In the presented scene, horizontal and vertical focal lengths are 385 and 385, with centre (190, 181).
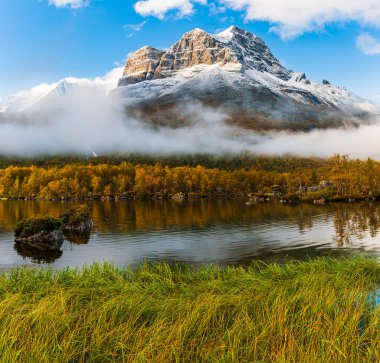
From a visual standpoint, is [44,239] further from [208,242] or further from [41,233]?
[208,242]

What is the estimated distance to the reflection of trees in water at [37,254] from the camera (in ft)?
138

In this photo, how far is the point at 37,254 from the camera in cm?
4512

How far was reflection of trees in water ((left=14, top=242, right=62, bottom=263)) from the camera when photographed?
42.0 meters

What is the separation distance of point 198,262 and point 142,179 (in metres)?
148

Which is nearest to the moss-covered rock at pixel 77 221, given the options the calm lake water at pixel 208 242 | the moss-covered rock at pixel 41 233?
the calm lake water at pixel 208 242

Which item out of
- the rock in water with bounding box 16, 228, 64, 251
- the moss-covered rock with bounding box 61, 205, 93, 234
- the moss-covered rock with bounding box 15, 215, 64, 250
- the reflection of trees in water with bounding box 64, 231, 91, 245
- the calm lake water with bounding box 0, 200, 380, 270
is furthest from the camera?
the moss-covered rock with bounding box 61, 205, 93, 234

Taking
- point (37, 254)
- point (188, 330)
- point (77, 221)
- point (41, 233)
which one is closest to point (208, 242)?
point (37, 254)

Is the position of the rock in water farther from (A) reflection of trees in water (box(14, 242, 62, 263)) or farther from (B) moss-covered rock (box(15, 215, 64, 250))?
(A) reflection of trees in water (box(14, 242, 62, 263))

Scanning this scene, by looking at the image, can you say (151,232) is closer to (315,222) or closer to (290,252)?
(290,252)

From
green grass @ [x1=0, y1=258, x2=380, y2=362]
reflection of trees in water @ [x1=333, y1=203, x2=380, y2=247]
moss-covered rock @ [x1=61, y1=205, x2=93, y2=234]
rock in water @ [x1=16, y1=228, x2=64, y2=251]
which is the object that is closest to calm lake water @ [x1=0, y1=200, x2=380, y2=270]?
reflection of trees in water @ [x1=333, y1=203, x2=380, y2=247]

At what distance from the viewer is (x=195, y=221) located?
77.9 meters

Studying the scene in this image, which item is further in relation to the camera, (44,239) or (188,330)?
(44,239)

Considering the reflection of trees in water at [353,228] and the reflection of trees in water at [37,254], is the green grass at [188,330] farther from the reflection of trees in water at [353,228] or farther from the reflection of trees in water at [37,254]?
the reflection of trees in water at [353,228]

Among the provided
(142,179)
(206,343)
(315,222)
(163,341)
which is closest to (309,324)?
(206,343)
